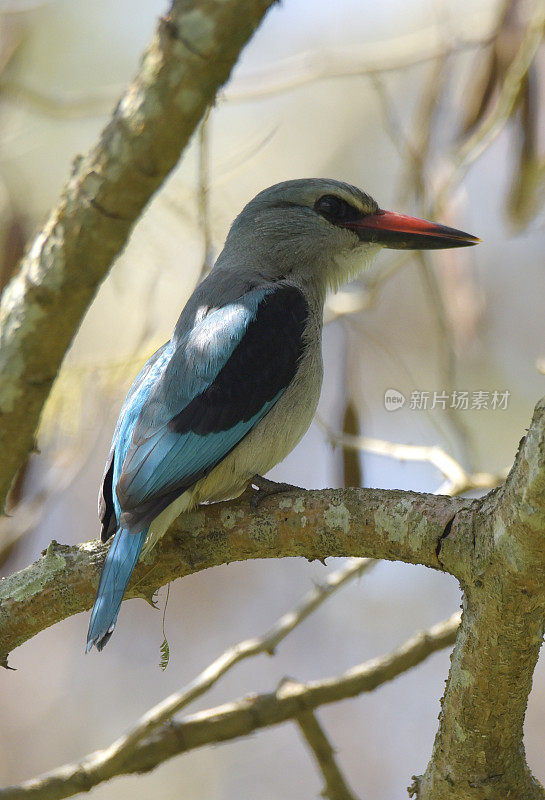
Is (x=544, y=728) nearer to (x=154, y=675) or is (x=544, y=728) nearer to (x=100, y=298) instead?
Result: (x=154, y=675)

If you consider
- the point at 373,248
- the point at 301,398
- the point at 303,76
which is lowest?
the point at 301,398

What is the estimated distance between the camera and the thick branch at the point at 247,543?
9.35 ft

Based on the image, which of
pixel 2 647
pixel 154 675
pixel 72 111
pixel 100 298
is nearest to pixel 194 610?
pixel 154 675

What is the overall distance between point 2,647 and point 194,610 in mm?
5149

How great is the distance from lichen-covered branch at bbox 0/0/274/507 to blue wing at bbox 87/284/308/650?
0.51 m

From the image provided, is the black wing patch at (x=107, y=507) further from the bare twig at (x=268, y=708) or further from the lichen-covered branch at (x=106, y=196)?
the bare twig at (x=268, y=708)

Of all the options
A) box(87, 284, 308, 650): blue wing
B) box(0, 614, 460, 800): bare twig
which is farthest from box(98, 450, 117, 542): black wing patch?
box(0, 614, 460, 800): bare twig

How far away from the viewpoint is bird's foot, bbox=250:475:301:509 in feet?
11.1

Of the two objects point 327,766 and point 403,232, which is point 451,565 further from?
point 403,232

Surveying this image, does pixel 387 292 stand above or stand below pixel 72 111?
above

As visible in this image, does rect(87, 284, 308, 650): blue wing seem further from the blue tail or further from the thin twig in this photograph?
the thin twig

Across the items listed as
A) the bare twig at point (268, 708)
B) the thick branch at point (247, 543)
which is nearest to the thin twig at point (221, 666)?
the bare twig at point (268, 708)

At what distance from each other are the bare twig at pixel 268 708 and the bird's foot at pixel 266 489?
1174 mm

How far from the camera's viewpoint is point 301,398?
397cm
